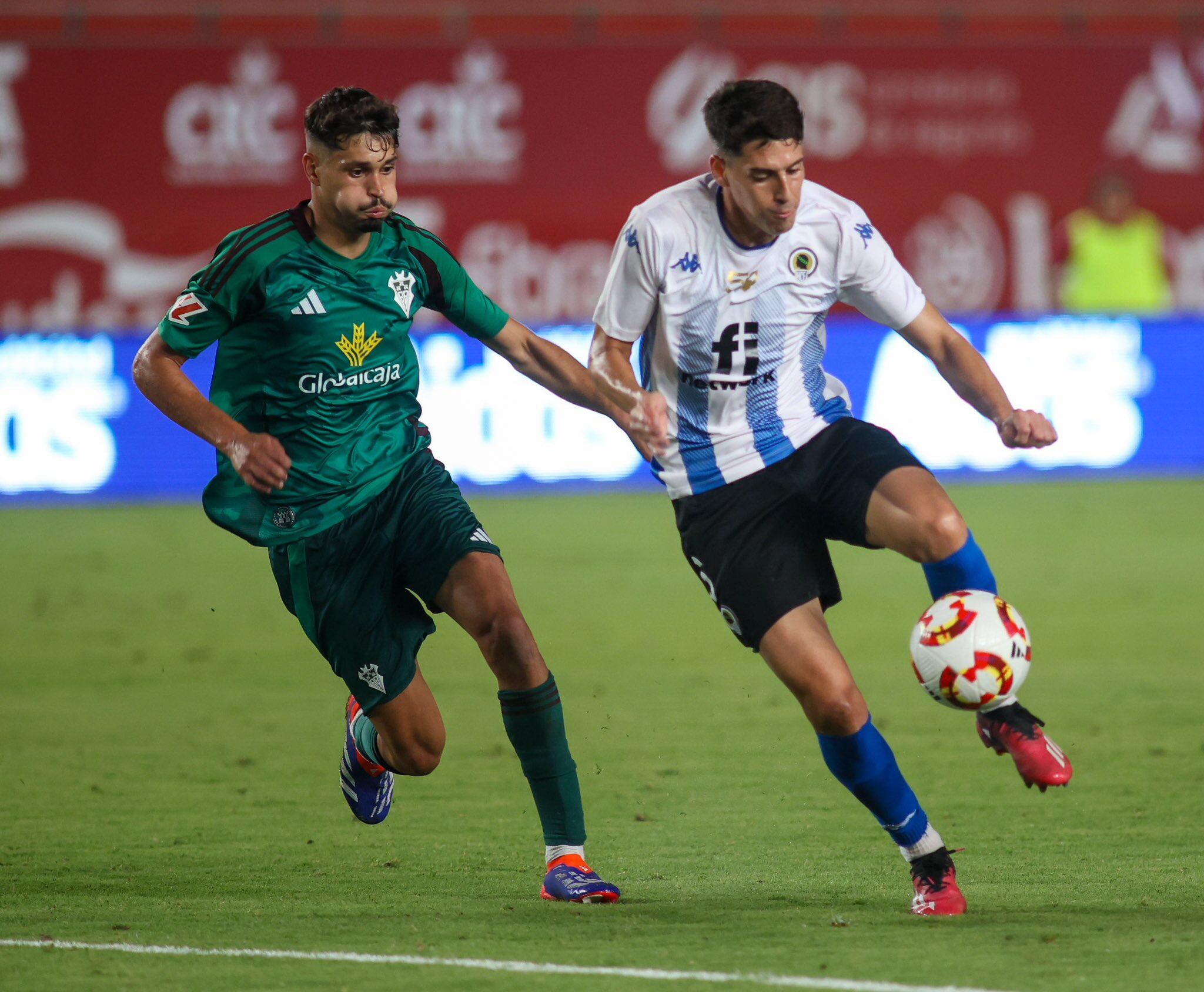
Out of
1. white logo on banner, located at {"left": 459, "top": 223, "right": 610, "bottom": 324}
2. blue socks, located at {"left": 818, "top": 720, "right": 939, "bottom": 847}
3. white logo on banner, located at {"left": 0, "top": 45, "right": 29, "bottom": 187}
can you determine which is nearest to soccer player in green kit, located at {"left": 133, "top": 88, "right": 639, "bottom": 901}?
blue socks, located at {"left": 818, "top": 720, "right": 939, "bottom": 847}

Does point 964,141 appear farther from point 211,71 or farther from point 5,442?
point 5,442

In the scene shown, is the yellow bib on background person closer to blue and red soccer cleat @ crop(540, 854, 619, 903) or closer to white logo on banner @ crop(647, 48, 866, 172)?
white logo on banner @ crop(647, 48, 866, 172)

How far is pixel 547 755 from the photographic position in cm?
502

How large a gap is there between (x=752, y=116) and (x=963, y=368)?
933mm

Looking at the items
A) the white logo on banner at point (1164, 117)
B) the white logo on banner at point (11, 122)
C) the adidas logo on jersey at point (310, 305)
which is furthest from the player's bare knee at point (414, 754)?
the white logo on banner at point (1164, 117)

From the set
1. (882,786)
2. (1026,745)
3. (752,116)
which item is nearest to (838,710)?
(882,786)

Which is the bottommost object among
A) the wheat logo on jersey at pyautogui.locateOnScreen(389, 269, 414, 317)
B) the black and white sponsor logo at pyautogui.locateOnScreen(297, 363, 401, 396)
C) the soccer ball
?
the soccer ball

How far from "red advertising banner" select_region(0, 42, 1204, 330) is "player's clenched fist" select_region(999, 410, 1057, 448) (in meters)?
13.6

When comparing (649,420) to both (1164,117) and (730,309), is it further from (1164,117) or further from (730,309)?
(1164,117)

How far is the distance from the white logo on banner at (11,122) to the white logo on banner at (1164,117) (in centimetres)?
1111

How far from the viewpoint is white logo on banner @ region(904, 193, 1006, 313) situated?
19.0 meters

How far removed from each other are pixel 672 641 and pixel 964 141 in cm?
1136

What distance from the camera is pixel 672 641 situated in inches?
362

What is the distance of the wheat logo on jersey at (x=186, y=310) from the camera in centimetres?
489
